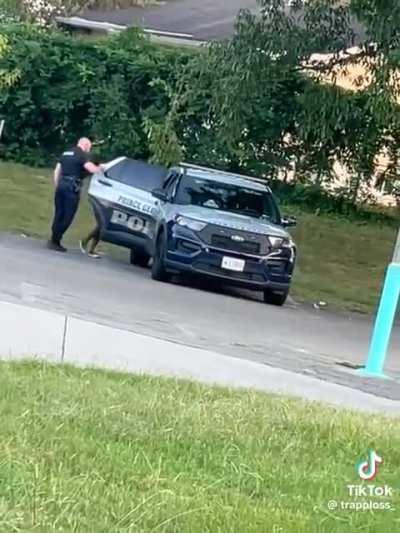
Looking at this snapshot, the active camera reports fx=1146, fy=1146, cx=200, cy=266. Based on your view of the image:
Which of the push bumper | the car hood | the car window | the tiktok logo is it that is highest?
the tiktok logo

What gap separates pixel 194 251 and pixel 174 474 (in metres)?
10.7

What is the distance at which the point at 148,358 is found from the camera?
346 inches

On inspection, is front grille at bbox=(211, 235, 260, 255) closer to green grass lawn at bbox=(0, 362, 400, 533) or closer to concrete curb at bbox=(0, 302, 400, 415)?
concrete curb at bbox=(0, 302, 400, 415)

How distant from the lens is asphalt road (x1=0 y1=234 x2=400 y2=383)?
1090 cm

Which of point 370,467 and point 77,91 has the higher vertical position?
point 370,467

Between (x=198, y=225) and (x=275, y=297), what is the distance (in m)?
1.52

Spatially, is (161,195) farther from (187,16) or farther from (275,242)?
(187,16)

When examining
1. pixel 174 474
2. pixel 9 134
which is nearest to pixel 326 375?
pixel 174 474

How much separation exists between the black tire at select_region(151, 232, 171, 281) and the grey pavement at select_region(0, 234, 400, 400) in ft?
0.66

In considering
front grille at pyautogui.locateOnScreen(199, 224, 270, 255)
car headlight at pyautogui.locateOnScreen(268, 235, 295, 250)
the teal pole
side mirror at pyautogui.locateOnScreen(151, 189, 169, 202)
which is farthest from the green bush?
the teal pole

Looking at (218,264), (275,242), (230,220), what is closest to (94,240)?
(230,220)

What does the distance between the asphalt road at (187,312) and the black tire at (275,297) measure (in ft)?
0.68

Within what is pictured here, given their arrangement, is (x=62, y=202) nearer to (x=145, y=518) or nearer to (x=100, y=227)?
(x=100, y=227)

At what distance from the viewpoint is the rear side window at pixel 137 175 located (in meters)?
18.4
